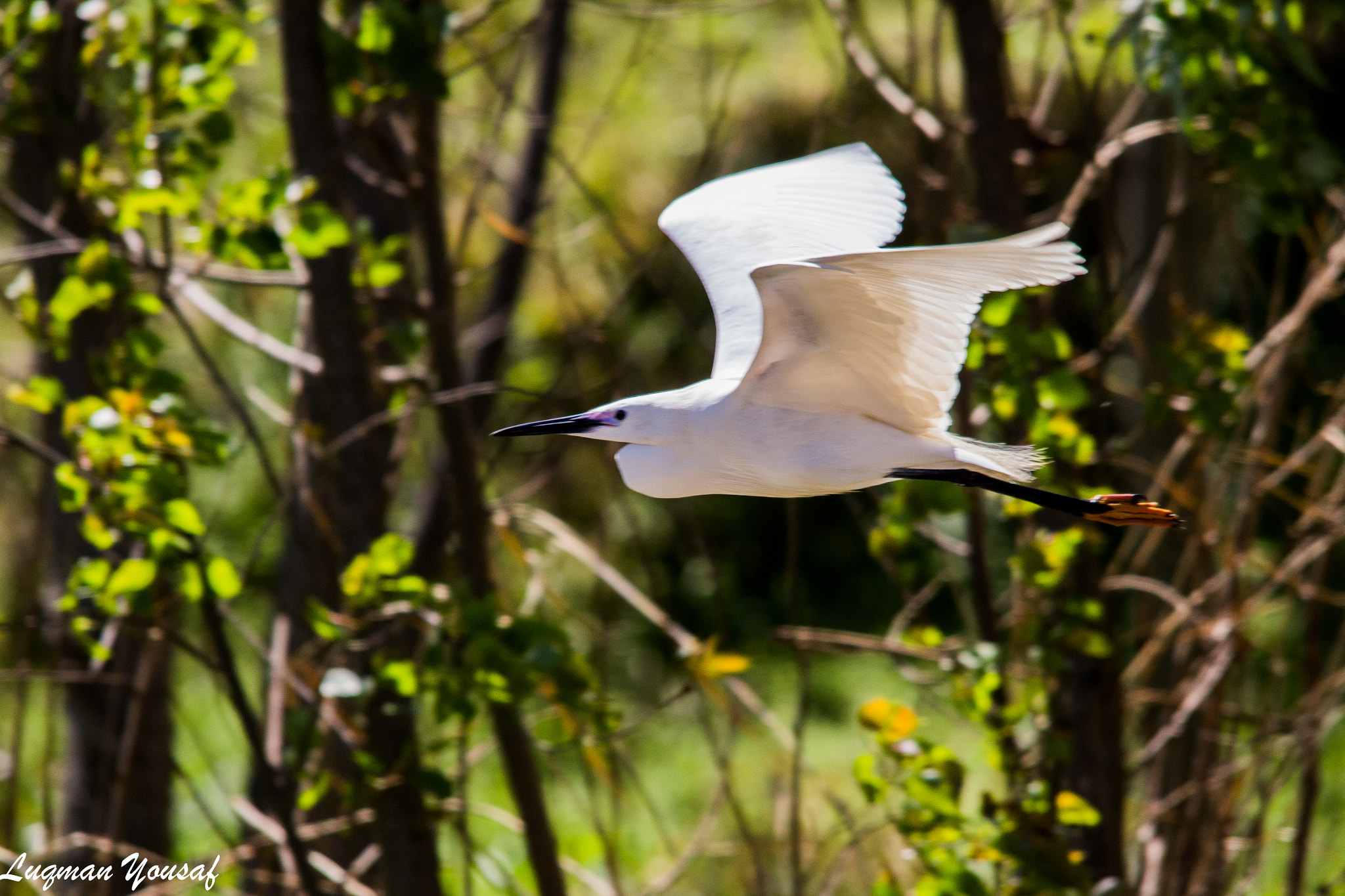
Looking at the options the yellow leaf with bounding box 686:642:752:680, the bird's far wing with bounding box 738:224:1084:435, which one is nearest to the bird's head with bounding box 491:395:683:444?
the bird's far wing with bounding box 738:224:1084:435

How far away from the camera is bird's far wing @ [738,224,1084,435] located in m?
1.47

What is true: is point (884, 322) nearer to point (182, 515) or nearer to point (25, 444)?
point (182, 515)

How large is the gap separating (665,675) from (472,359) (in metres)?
3.19

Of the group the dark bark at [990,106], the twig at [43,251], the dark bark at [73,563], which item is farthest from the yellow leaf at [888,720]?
the twig at [43,251]

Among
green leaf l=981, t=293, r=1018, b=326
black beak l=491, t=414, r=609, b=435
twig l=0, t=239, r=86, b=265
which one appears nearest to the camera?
black beak l=491, t=414, r=609, b=435

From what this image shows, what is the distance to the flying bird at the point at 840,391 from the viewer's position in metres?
1.57

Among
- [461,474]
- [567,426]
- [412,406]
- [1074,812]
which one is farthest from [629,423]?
[1074,812]

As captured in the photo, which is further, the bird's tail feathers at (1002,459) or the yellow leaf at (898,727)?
the yellow leaf at (898,727)

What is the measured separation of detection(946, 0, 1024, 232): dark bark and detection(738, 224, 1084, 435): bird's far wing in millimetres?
679

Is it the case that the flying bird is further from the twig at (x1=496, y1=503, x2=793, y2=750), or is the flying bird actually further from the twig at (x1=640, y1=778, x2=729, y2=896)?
the twig at (x1=640, y1=778, x2=729, y2=896)

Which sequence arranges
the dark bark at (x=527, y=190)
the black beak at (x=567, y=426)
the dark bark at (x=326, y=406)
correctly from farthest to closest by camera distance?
the dark bark at (x=527, y=190) → the dark bark at (x=326, y=406) → the black beak at (x=567, y=426)

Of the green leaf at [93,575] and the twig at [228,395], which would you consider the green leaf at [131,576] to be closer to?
the green leaf at [93,575]

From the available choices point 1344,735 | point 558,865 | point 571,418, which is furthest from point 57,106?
point 1344,735

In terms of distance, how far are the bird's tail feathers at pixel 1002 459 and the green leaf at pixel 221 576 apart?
113 centimetres
